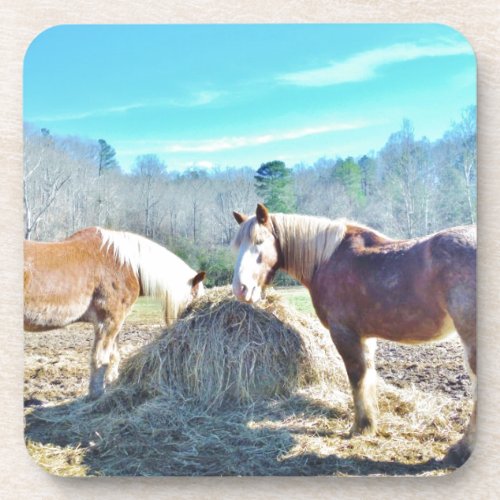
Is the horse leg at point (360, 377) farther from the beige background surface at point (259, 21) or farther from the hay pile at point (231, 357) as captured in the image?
the beige background surface at point (259, 21)

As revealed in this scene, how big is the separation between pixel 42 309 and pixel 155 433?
Result: 729 mm

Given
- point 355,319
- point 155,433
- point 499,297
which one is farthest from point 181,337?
point 499,297

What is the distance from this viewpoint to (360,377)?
1.95 m

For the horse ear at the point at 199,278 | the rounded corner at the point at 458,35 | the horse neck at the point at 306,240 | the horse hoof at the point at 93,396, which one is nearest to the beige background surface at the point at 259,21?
the rounded corner at the point at 458,35

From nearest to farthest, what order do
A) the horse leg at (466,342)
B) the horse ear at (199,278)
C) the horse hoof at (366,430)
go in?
the horse leg at (466,342)
the horse hoof at (366,430)
the horse ear at (199,278)

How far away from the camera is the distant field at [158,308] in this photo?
2.09m

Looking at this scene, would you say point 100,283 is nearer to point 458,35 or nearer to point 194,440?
point 194,440

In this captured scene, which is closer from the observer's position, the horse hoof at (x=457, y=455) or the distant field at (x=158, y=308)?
the horse hoof at (x=457, y=455)

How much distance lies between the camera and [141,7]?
1930 mm

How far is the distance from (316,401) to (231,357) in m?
0.42

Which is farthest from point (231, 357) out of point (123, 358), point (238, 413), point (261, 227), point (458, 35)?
point (458, 35)

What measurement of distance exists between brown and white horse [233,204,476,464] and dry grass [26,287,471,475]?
0.33 ft

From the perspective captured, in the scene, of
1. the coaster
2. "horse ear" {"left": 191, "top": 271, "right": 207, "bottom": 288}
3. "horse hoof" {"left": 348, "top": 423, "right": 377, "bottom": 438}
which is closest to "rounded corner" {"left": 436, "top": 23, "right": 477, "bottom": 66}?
the coaster

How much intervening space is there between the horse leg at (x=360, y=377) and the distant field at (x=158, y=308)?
7.9 inches
